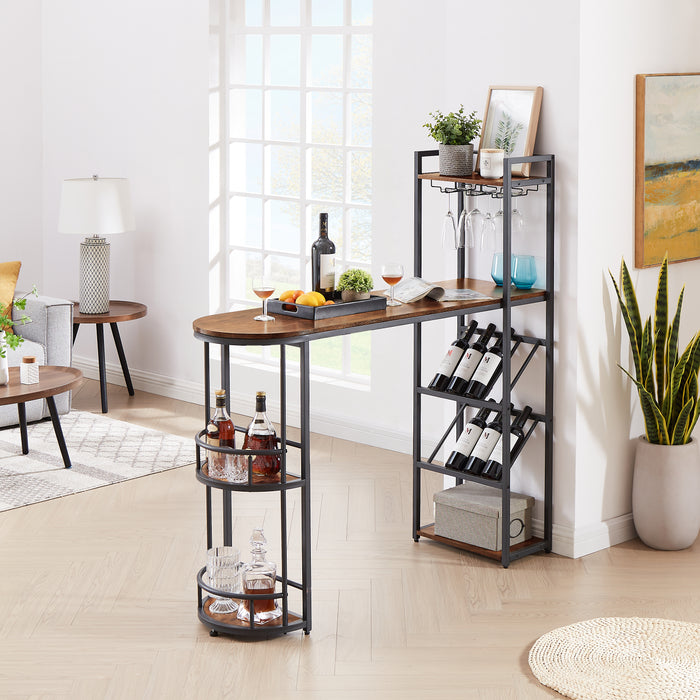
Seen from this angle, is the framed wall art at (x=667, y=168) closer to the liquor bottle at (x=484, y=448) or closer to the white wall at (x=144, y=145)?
the liquor bottle at (x=484, y=448)

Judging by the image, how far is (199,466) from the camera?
384cm

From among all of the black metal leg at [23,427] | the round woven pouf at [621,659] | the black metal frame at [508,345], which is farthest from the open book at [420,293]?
the black metal leg at [23,427]

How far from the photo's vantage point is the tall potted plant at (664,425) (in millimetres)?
4461

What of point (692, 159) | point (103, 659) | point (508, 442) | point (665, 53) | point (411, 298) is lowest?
→ point (103, 659)

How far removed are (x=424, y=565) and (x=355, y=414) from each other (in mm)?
1866

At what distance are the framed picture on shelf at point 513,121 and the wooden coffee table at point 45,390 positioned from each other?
2.43 m

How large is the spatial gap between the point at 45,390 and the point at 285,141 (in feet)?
6.51

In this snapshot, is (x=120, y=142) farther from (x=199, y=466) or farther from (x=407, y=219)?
(x=199, y=466)

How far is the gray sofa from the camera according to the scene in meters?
6.48

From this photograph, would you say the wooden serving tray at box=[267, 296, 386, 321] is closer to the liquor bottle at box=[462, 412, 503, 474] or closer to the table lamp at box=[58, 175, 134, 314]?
the liquor bottle at box=[462, 412, 503, 474]

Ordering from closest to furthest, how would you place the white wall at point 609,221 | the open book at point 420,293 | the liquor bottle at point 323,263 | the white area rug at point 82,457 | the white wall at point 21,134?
the liquor bottle at point 323,263 → the open book at point 420,293 → the white wall at point 609,221 → the white area rug at point 82,457 → the white wall at point 21,134

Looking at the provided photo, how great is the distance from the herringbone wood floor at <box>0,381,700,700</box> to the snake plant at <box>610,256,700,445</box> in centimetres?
52

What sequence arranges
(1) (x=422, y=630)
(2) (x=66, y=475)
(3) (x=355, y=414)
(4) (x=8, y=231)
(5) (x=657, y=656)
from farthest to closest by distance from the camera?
(4) (x=8, y=231) → (3) (x=355, y=414) → (2) (x=66, y=475) → (1) (x=422, y=630) → (5) (x=657, y=656)

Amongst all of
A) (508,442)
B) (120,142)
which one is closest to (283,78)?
(120,142)
